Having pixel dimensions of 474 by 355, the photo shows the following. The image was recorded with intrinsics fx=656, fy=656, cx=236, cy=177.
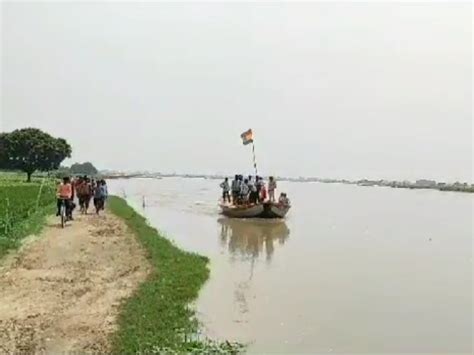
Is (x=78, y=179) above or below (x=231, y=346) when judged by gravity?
above

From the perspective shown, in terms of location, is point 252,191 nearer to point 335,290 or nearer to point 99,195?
point 99,195

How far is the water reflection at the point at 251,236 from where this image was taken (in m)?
19.4

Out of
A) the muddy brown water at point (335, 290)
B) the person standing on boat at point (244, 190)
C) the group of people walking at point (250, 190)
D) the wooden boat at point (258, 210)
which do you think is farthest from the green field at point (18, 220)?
the person standing on boat at point (244, 190)

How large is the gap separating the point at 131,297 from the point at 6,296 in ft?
6.52

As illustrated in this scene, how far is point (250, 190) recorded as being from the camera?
99.5 ft

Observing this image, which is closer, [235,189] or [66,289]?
[66,289]

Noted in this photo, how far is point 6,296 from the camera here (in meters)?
10.6

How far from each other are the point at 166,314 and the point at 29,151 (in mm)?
59945

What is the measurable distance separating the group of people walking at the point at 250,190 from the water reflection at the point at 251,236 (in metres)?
1.10

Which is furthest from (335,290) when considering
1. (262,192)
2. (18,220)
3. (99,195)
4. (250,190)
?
(250,190)

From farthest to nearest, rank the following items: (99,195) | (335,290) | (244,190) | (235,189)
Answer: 1. (235,189)
2. (244,190)
3. (99,195)
4. (335,290)

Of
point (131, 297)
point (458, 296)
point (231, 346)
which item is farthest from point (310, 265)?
point (231, 346)

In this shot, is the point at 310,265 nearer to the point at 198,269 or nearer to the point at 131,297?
the point at 198,269

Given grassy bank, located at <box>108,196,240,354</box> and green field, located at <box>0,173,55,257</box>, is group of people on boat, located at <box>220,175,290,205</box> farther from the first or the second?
grassy bank, located at <box>108,196,240,354</box>
